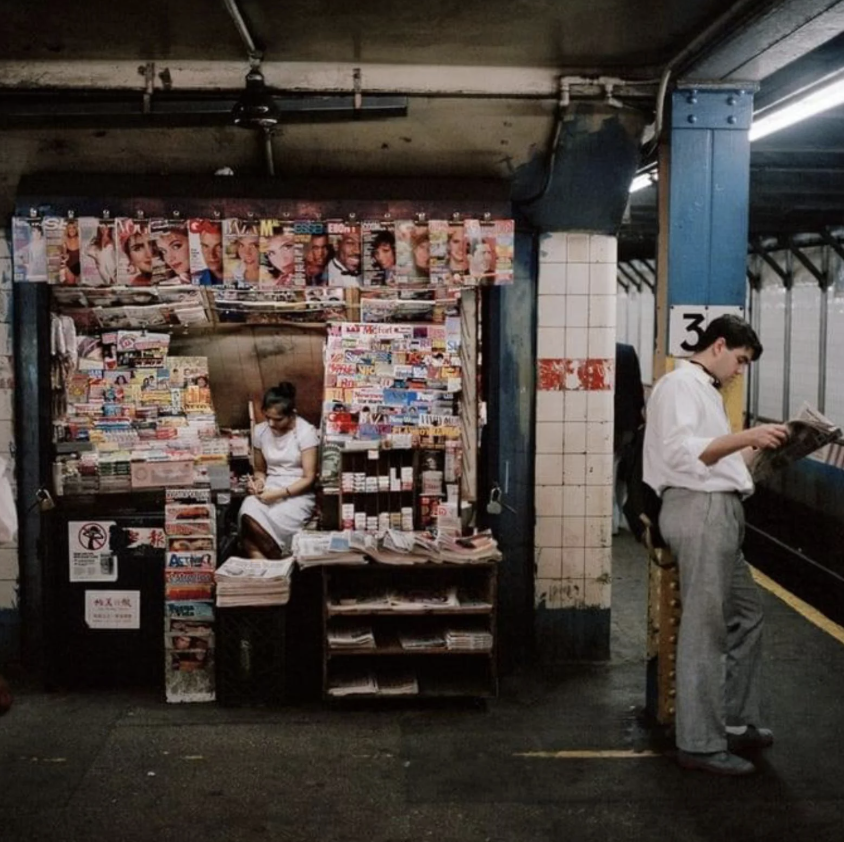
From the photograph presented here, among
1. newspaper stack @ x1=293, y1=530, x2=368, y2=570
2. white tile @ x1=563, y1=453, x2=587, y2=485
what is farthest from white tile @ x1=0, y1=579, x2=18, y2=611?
white tile @ x1=563, y1=453, x2=587, y2=485

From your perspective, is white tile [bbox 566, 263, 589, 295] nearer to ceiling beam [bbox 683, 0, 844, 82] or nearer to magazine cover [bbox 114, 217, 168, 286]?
ceiling beam [bbox 683, 0, 844, 82]

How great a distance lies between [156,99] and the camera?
6.44 meters

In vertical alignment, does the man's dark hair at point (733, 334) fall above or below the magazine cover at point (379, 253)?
below

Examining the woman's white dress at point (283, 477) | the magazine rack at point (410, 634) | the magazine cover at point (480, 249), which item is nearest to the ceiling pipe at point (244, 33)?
the magazine cover at point (480, 249)

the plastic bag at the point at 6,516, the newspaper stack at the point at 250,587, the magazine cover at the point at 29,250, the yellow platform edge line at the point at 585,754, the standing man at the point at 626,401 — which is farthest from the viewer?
the standing man at the point at 626,401

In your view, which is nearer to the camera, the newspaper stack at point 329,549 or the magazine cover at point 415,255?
the newspaper stack at point 329,549

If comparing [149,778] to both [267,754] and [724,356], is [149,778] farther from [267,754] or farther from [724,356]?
[724,356]

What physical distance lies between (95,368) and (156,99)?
1995 mm

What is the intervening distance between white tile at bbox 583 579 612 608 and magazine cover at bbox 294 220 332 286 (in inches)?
109

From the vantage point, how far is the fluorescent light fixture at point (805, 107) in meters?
5.69

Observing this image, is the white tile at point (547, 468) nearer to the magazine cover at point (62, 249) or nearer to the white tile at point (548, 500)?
the white tile at point (548, 500)

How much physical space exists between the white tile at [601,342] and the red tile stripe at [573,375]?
0.04 m

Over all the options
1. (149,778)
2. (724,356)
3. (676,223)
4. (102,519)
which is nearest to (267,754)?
(149,778)

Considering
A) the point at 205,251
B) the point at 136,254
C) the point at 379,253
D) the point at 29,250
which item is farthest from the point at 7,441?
the point at 379,253
